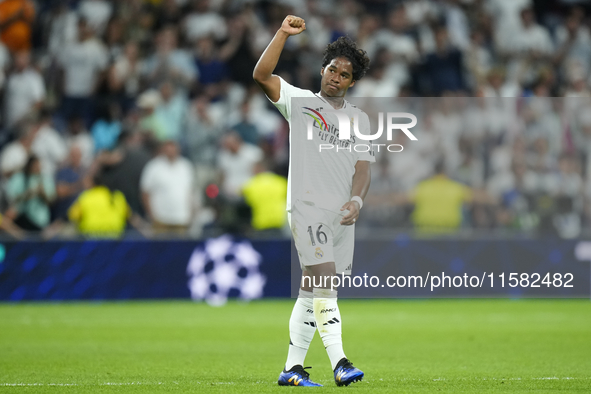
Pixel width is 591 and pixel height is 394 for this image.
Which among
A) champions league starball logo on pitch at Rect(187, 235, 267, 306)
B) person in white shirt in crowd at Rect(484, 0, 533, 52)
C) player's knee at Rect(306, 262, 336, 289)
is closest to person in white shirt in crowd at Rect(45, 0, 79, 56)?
champions league starball logo on pitch at Rect(187, 235, 267, 306)

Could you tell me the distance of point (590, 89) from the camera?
50.7 ft

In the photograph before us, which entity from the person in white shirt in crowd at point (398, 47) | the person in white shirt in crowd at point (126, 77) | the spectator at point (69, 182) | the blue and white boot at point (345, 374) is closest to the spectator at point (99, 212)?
the spectator at point (69, 182)

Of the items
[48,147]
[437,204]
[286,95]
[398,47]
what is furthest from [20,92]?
[286,95]

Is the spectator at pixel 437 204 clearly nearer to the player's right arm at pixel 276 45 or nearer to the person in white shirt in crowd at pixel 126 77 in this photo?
the person in white shirt in crowd at pixel 126 77

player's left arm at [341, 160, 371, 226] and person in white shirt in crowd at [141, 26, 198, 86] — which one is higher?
person in white shirt in crowd at [141, 26, 198, 86]

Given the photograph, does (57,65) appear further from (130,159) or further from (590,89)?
(590,89)

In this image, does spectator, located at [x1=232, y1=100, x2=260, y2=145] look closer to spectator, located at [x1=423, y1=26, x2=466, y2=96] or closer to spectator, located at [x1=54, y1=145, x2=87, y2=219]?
spectator, located at [x1=54, y1=145, x2=87, y2=219]

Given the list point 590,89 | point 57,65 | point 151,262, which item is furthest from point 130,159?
point 590,89

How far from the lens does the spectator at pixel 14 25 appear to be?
15.8m

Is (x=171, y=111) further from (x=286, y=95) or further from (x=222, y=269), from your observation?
(x=286, y=95)

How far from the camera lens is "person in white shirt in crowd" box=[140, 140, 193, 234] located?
13.5 meters

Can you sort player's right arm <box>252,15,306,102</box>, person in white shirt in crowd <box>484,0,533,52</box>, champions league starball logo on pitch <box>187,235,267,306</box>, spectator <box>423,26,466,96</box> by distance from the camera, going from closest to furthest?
player's right arm <box>252,15,306,102</box>, champions league starball logo on pitch <box>187,235,267,306</box>, spectator <box>423,26,466,96</box>, person in white shirt in crowd <box>484,0,533,52</box>

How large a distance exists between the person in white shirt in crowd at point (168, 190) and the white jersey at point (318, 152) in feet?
24.9

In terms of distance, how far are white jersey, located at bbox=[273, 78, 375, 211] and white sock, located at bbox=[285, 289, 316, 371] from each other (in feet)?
2.05
